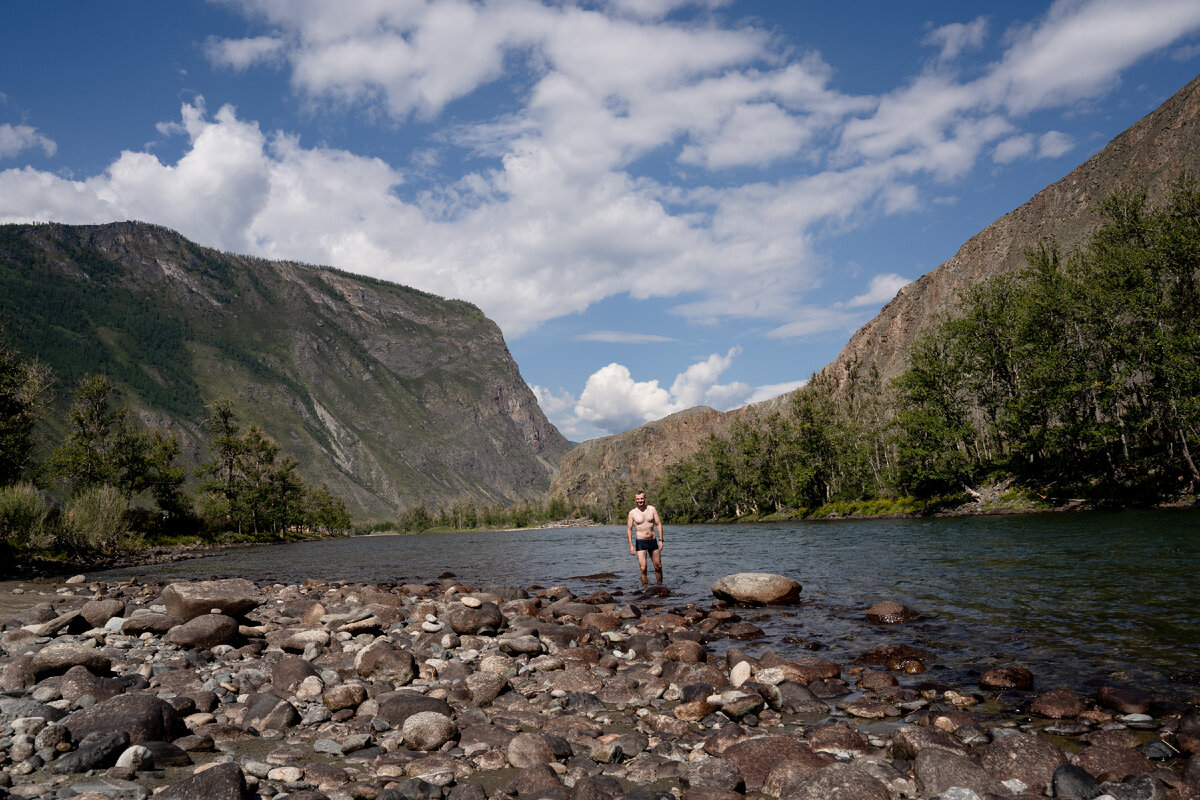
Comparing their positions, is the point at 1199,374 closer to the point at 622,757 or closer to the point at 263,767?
the point at 622,757

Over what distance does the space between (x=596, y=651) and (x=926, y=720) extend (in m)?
6.49

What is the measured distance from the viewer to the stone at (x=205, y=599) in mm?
15449

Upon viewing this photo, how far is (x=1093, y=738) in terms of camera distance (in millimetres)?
7184

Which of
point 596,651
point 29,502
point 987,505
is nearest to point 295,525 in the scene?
point 29,502

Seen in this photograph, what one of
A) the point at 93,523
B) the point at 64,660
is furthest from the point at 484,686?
the point at 93,523

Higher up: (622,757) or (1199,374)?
(1199,374)

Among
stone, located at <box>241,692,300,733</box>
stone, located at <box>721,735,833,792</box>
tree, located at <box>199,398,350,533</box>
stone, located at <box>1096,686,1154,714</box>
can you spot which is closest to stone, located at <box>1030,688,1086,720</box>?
stone, located at <box>1096,686,1154,714</box>

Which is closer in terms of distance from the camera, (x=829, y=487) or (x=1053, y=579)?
(x=1053, y=579)

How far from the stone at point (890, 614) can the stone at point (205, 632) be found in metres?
15.0

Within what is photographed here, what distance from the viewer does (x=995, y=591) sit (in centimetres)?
1675

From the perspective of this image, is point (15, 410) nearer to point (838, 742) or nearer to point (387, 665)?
point (387, 665)

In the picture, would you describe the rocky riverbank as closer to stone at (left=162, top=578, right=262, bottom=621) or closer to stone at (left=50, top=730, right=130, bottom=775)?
stone at (left=50, top=730, right=130, bottom=775)

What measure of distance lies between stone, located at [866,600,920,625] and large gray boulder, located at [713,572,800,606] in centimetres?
340

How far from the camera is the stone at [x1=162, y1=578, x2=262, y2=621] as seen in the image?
1545cm
